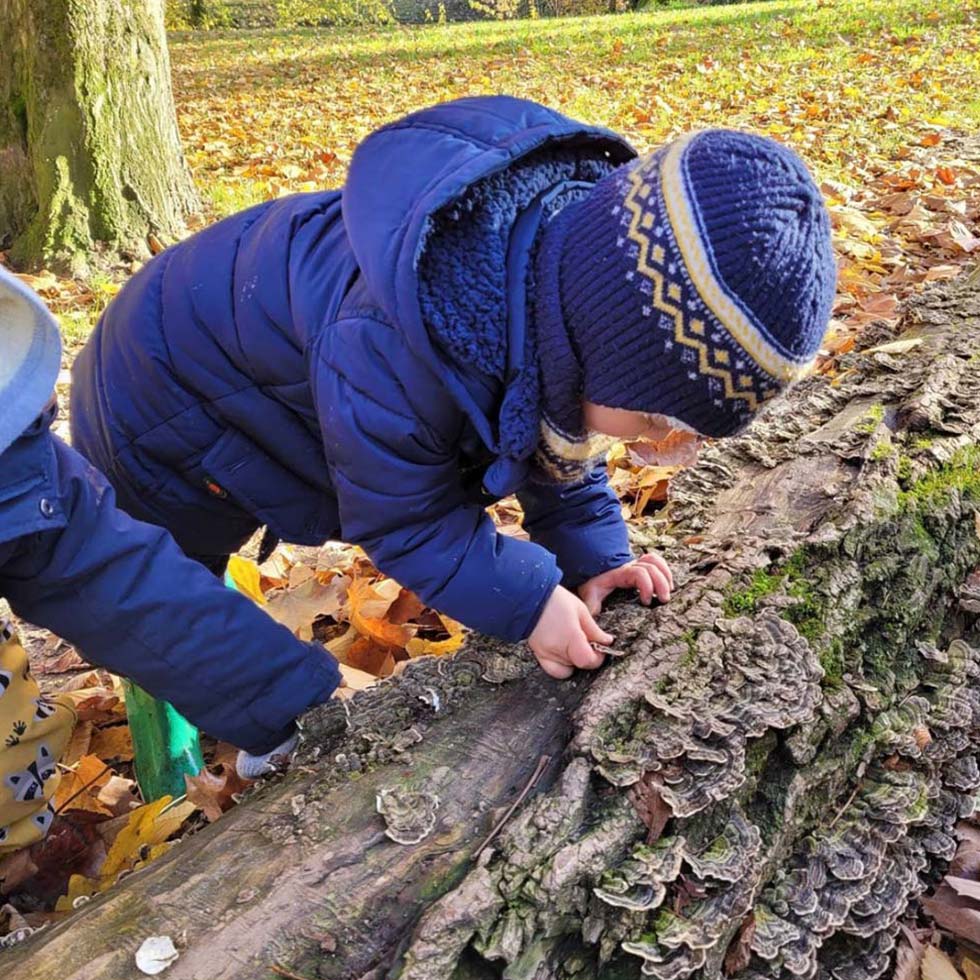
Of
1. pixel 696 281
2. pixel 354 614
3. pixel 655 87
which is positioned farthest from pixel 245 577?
pixel 655 87

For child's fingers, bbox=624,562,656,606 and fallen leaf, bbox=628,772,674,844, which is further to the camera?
child's fingers, bbox=624,562,656,606

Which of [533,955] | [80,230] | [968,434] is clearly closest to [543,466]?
[533,955]

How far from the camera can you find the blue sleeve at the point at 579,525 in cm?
203

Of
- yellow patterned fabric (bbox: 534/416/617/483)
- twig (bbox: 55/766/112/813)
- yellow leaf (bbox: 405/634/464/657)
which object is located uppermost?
yellow patterned fabric (bbox: 534/416/617/483)

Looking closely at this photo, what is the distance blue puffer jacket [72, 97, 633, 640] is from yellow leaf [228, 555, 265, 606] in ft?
1.77

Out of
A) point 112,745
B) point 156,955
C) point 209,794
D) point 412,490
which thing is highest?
point 412,490

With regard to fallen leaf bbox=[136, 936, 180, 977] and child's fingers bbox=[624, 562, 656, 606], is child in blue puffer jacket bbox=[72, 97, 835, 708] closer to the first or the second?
child's fingers bbox=[624, 562, 656, 606]

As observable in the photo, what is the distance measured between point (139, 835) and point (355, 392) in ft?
3.44

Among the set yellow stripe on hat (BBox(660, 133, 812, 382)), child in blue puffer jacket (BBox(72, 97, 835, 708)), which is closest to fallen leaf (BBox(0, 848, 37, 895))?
child in blue puffer jacket (BBox(72, 97, 835, 708))

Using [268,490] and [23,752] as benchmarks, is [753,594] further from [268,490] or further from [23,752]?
[23,752]

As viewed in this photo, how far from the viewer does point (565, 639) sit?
1.65 m

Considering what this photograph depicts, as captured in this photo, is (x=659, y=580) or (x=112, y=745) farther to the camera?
(x=112, y=745)

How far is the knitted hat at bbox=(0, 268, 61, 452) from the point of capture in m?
1.51

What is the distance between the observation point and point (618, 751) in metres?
1.43
